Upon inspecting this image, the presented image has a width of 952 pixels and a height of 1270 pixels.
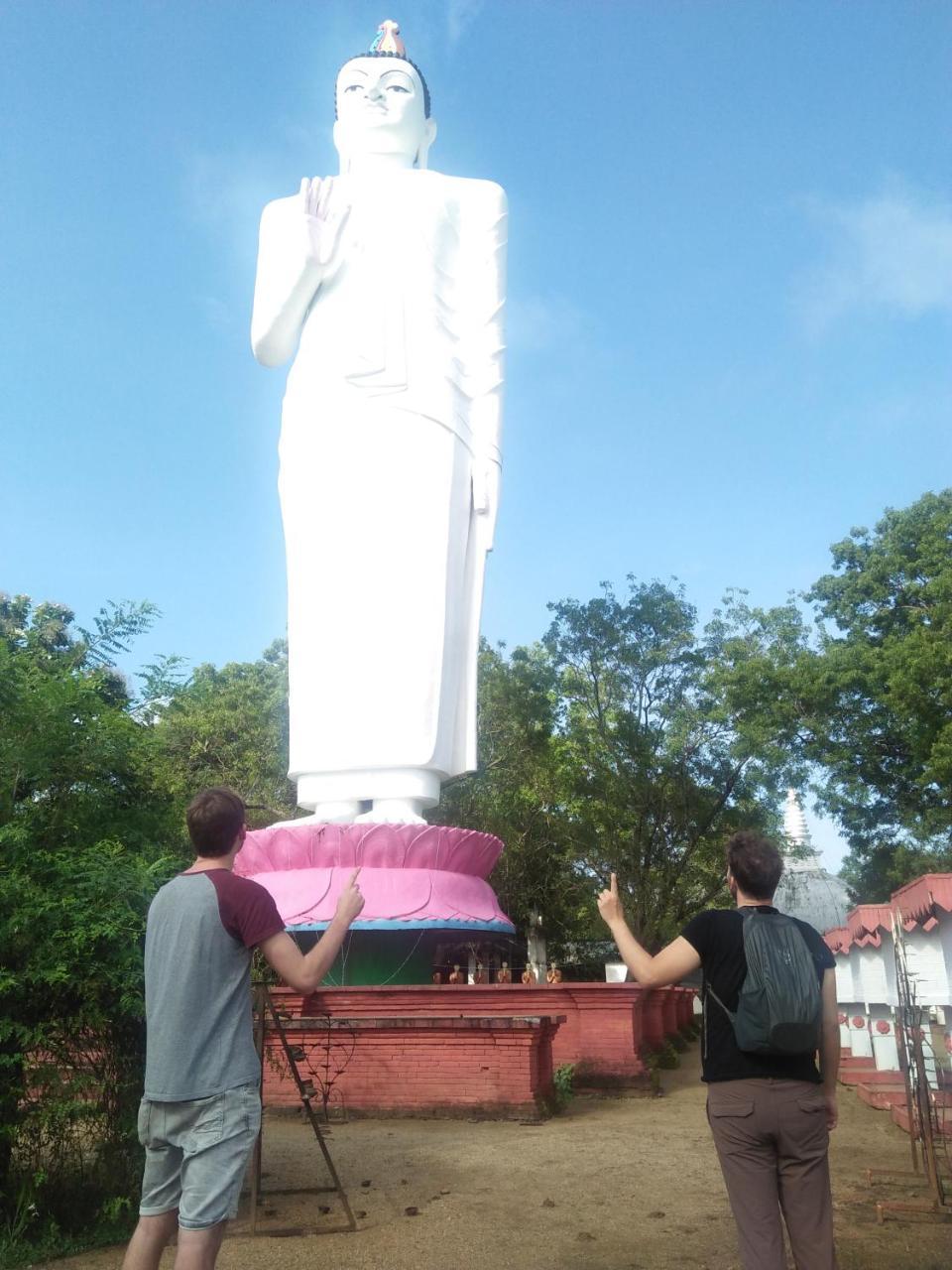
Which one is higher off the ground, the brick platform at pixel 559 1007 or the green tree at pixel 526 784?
the green tree at pixel 526 784

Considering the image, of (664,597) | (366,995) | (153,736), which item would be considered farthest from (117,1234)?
(664,597)

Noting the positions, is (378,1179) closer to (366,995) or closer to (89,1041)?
(89,1041)

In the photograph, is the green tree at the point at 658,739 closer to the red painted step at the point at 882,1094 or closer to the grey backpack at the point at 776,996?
the red painted step at the point at 882,1094

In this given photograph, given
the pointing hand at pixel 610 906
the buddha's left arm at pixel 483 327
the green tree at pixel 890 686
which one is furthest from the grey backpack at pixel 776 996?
the green tree at pixel 890 686

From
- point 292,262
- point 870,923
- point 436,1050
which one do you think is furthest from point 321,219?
point 870,923

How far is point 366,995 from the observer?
877cm

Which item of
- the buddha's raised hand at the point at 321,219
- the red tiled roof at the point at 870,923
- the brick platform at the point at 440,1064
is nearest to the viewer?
the brick platform at the point at 440,1064

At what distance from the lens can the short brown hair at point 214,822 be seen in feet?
9.08

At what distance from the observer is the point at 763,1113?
2613mm

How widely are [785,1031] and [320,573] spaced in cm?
944

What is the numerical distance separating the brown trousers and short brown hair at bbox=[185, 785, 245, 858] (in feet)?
4.45

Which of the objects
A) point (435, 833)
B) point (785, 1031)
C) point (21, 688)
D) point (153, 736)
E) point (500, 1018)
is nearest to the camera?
point (785, 1031)

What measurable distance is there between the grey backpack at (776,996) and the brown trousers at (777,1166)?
0.38ft

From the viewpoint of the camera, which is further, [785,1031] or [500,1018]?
[500,1018]
